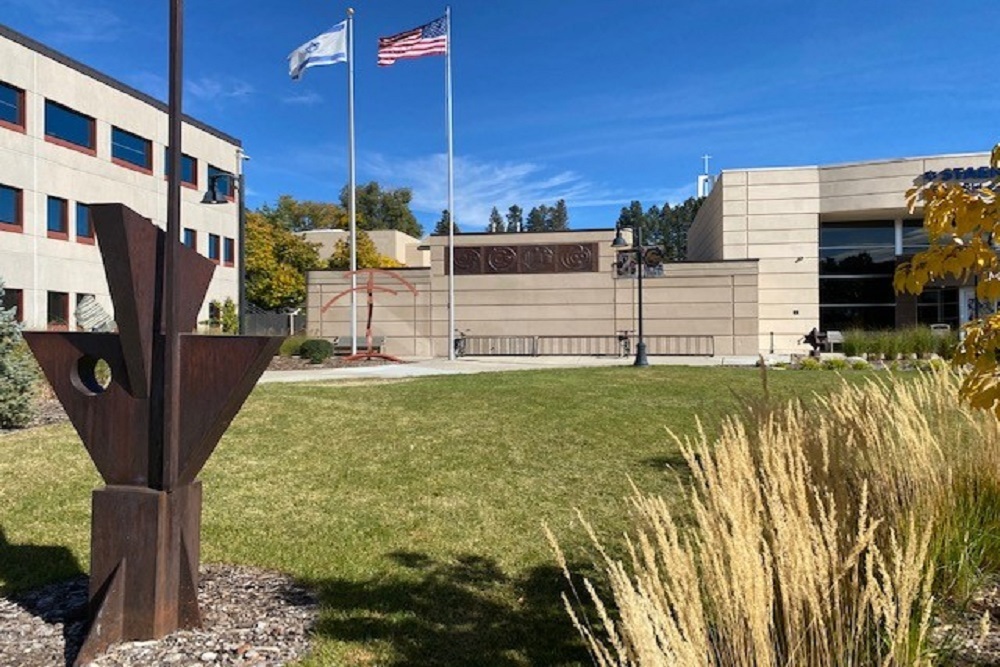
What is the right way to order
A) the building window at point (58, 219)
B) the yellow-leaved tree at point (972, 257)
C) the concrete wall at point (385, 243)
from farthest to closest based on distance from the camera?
the concrete wall at point (385, 243) < the building window at point (58, 219) < the yellow-leaved tree at point (972, 257)

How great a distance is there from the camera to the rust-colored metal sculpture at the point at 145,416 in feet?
11.8

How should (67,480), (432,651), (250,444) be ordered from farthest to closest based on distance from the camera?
1. (250,444)
2. (67,480)
3. (432,651)

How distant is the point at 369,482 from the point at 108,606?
3380 mm

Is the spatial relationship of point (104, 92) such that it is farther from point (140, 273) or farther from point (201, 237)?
point (140, 273)

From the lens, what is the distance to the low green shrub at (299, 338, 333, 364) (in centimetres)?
2389

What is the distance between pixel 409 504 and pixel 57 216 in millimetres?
30708

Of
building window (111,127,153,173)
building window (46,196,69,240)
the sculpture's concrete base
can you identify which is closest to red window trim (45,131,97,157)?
building window (111,127,153,173)

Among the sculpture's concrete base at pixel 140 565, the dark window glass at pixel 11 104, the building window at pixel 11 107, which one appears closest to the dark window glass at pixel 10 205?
the building window at pixel 11 107

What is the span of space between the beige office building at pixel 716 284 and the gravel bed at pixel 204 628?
91.1ft

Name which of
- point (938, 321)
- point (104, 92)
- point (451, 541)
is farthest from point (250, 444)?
point (938, 321)

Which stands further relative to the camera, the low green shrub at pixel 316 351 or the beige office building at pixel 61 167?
the beige office building at pixel 61 167

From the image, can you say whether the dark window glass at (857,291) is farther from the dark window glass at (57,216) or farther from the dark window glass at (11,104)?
the dark window glass at (11,104)

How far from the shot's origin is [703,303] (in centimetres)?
3141

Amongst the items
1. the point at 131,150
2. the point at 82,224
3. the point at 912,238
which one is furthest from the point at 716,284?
the point at 131,150
